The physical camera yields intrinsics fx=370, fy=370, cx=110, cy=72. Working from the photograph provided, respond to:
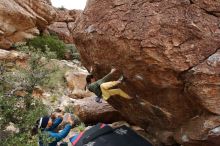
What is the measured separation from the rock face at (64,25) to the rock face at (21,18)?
330 centimetres

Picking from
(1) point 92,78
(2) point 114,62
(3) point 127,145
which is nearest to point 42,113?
(1) point 92,78

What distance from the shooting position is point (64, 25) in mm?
31531

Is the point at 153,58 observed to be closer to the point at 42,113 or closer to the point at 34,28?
the point at 42,113

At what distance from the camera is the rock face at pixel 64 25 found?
30.0m

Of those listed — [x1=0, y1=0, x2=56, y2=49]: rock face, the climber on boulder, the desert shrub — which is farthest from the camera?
[x1=0, y1=0, x2=56, y2=49]: rock face

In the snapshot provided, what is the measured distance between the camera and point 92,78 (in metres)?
8.79

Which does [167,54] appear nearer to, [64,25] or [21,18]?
[21,18]

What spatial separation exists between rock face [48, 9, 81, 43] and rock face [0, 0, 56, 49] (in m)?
3.30

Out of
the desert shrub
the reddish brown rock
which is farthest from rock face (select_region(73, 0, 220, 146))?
the reddish brown rock

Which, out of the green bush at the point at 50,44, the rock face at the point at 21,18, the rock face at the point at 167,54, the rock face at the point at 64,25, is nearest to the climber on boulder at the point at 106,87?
the rock face at the point at 167,54

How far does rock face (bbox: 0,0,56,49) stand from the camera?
2150 cm

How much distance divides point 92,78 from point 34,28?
16.7 m

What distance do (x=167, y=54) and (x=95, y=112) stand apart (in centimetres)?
580

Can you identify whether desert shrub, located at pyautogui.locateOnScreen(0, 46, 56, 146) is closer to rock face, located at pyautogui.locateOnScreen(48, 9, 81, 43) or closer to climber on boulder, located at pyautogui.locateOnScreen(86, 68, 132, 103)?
climber on boulder, located at pyautogui.locateOnScreen(86, 68, 132, 103)
